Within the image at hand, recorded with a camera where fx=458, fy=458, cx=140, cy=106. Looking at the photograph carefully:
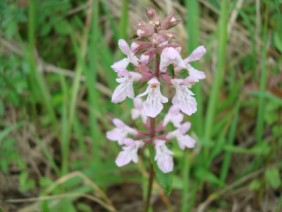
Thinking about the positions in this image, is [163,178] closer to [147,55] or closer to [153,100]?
[153,100]

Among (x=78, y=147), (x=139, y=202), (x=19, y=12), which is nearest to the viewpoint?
(x=19, y=12)

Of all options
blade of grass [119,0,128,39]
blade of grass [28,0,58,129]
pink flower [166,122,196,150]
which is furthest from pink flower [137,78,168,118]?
blade of grass [28,0,58,129]

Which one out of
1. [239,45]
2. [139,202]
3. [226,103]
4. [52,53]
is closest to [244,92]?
[226,103]

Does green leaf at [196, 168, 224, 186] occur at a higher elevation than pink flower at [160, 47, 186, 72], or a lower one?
lower

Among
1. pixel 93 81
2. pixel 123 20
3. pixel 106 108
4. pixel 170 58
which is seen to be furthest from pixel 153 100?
pixel 106 108

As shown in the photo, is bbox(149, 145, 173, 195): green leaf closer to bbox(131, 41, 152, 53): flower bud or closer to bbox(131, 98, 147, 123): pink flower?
bbox(131, 98, 147, 123): pink flower

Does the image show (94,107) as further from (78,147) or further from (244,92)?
(244,92)

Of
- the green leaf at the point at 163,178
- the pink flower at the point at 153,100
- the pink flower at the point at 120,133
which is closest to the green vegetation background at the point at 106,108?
the pink flower at the point at 120,133
